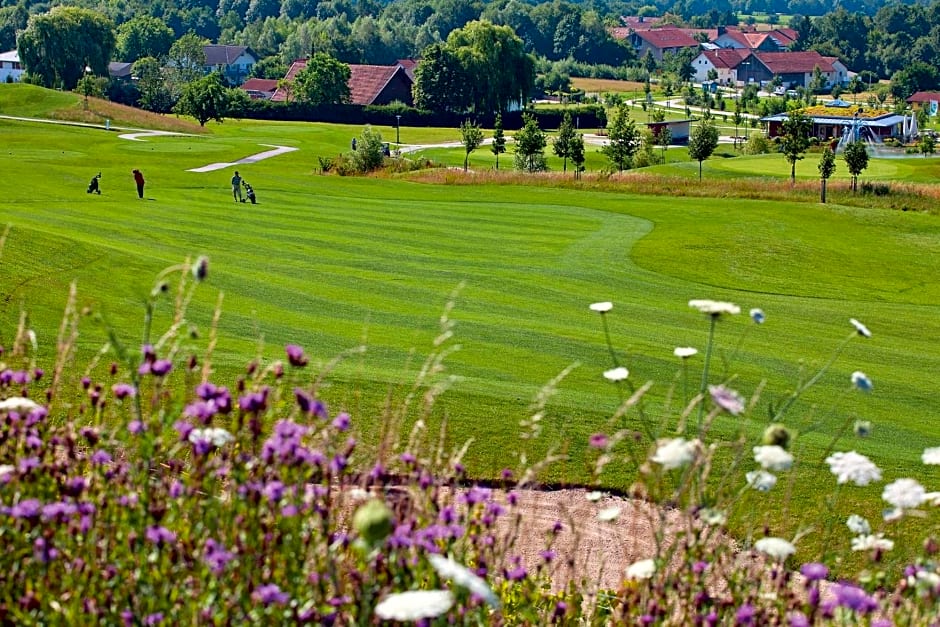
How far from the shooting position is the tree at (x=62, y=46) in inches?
4136

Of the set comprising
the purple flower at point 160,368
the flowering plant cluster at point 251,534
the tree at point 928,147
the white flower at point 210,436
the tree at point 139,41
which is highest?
the tree at point 139,41

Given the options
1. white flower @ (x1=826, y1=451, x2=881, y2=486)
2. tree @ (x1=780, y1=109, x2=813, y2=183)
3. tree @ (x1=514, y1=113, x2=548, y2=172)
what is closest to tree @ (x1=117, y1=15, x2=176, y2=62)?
tree @ (x1=514, y1=113, x2=548, y2=172)

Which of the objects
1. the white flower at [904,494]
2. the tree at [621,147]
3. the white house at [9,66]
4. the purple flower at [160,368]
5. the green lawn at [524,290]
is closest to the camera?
the white flower at [904,494]

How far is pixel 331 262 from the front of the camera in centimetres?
2536

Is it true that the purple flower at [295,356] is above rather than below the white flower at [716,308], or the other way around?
below

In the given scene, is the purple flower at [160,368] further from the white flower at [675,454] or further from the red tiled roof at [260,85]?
the red tiled roof at [260,85]

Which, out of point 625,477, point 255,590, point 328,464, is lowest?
point 625,477

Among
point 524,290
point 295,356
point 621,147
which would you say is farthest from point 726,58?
point 295,356

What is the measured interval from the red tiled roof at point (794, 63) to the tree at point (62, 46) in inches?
4451

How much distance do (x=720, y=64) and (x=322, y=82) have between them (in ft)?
340

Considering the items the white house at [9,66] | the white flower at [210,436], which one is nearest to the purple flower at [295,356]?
the white flower at [210,436]

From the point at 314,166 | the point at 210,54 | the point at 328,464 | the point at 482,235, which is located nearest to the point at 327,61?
the point at 314,166

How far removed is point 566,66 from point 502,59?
71009 mm

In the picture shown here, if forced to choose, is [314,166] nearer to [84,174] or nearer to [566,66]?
[84,174]
